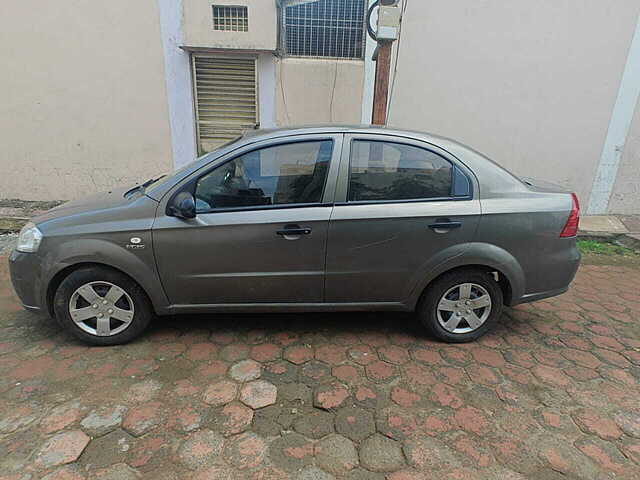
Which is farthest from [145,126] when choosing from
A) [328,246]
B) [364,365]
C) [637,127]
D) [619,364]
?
[637,127]

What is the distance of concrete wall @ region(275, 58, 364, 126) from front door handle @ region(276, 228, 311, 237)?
150 inches

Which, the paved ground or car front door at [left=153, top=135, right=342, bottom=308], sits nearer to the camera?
the paved ground

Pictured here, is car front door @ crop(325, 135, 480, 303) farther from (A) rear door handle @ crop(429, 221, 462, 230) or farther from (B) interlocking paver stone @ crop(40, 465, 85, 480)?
(B) interlocking paver stone @ crop(40, 465, 85, 480)

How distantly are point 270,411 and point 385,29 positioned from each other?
401 centimetres

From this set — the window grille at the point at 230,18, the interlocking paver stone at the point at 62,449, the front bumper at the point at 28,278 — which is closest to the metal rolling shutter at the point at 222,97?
the window grille at the point at 230,18

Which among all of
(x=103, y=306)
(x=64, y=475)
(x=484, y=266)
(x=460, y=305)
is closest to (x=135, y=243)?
(x=103, y=306)

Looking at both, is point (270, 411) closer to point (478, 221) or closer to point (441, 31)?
point (478, 221)

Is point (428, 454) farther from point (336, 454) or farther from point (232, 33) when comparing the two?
point (232, 33)

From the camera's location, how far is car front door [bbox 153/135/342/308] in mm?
2656

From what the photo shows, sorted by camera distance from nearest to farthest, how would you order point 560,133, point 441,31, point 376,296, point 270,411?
point 270,411, point 376,296, point 441,31, point 560,133

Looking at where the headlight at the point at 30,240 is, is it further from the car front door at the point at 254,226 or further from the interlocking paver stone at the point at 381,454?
the interlocking paver stone at the point at 381,454

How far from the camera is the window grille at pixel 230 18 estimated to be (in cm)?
543

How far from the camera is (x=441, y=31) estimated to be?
567 centimetres

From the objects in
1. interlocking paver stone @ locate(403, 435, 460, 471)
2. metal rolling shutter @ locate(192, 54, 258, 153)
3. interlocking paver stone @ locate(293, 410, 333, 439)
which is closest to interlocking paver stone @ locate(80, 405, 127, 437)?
interlocking paver stone @ locate(293, 410, 333, 439)
